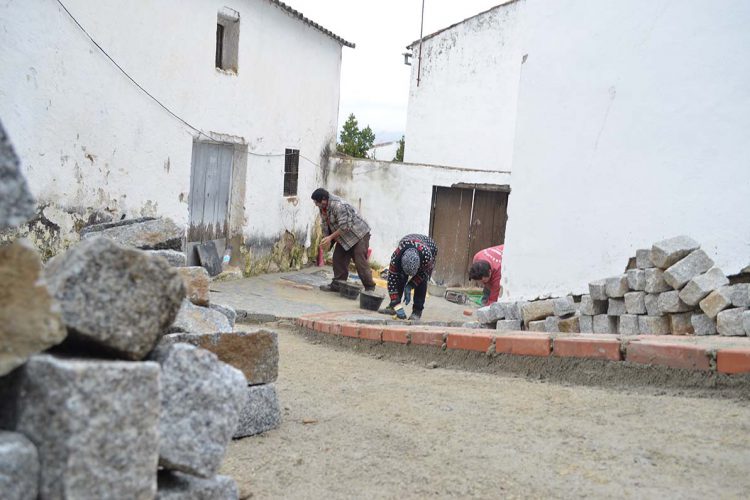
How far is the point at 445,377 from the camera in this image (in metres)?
4.68

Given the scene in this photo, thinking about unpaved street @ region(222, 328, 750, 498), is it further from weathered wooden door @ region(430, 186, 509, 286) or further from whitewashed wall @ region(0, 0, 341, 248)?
weathered wooden door @ region(430, 186, 509, 286)

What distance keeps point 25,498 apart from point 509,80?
1633 centimetres

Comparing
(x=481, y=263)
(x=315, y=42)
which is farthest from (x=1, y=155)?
(x=315, y=42)

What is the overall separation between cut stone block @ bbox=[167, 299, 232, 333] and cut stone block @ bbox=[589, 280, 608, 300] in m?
3.12

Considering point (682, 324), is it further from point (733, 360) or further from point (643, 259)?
point (733, 360)

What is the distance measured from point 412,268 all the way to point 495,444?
187 inches

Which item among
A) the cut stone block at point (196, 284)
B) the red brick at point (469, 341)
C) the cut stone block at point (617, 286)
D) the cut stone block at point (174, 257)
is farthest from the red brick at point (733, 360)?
the cut stone block at point (174, 257)

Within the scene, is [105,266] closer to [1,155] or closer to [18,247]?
[18,247]

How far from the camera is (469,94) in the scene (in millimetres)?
17578

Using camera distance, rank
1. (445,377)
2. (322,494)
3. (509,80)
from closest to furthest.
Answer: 1. (322,494)
2. (445,377)
3. (509,80)

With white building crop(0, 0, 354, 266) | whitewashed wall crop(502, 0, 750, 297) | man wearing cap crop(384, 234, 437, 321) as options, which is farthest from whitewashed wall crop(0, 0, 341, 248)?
whitewashed wall crop(502, 0, 750, 297)

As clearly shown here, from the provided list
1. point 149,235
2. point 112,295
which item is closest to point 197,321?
point 149,235

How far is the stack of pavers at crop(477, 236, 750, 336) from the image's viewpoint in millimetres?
4734

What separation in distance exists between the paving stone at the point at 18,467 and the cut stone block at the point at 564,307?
5.05m
